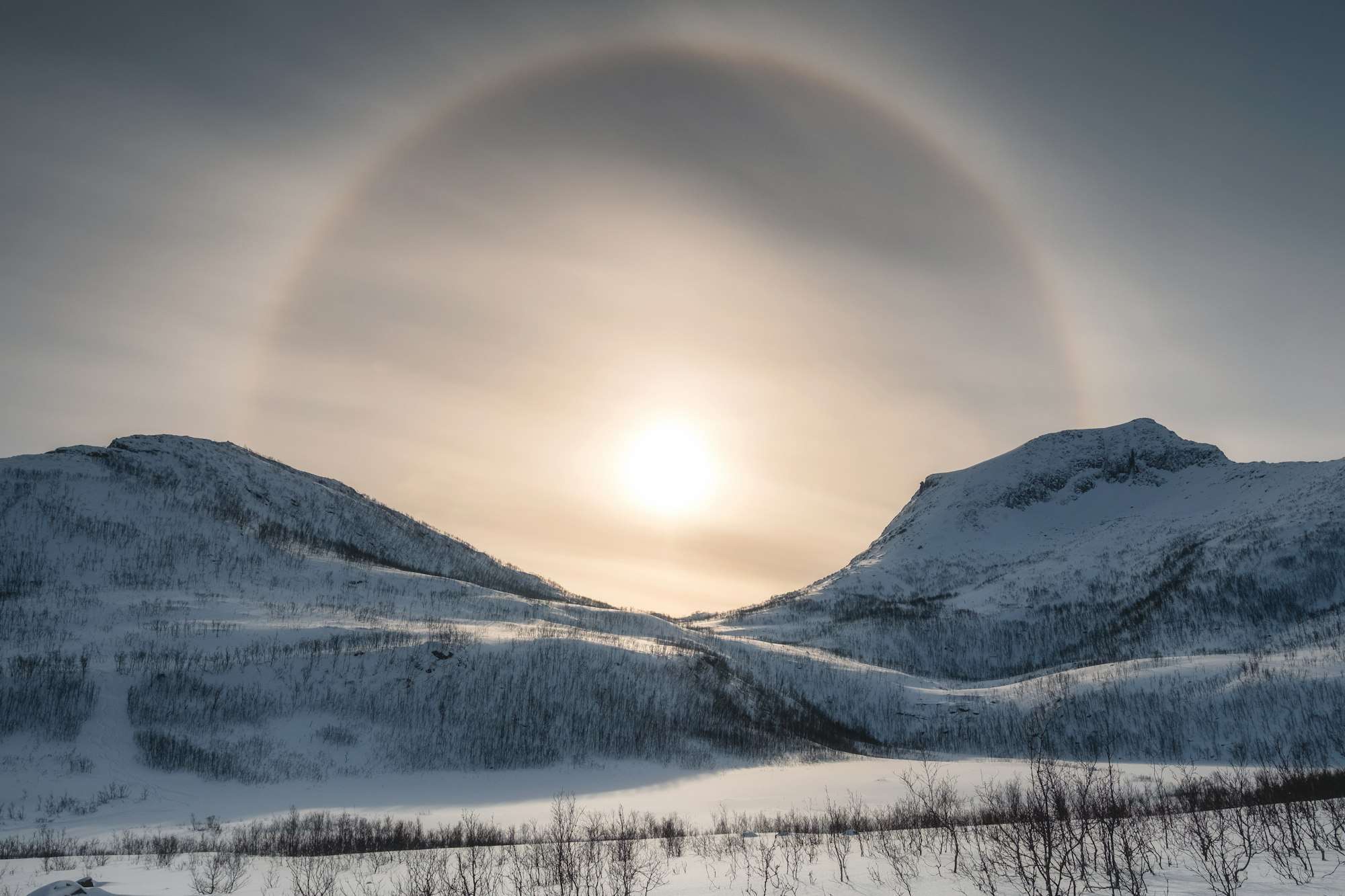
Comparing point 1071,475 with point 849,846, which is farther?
point 1071,475

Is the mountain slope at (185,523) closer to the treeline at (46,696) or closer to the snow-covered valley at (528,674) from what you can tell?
the snow-covered valley at (528,674)

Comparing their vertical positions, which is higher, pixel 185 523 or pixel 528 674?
pixel 185 523

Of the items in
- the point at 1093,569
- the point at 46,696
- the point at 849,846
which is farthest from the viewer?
the point at 1093,569

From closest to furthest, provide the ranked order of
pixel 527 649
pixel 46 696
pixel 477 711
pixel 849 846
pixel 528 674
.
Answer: pixel 849 846
pixel 46 696
pixel 477 711
pixel 528 674
pixel 527 649

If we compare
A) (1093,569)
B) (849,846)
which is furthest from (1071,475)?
(849,846)

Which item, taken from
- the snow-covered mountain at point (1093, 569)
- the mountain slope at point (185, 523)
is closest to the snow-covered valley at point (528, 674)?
the mountain slope at point (185, 523)

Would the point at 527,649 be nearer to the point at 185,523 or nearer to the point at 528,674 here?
the point at 528,674

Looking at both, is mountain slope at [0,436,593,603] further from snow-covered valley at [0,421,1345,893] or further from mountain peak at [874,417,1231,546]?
mountain peak at [874,417,1231,546]
